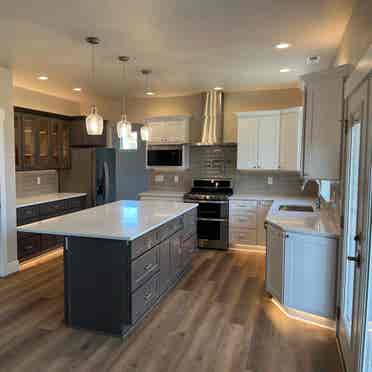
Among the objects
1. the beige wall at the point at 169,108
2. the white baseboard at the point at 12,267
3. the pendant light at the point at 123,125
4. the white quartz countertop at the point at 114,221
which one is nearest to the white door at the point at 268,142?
the beige wall at the point at 169,108

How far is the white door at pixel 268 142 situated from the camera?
5164 millimetres

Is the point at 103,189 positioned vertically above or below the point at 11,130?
below

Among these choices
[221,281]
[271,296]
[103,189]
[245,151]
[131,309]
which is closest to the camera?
[131,309]

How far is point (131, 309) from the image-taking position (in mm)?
2729

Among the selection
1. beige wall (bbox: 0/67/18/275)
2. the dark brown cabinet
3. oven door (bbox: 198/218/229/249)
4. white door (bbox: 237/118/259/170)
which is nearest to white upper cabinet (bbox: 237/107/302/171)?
white door (bbox: 237/118/259/170)

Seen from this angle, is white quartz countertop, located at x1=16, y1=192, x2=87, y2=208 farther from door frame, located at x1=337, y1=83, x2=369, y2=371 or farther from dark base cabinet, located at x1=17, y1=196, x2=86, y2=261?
door frame, located at x1=337, y1=83, x2=369, y2=371

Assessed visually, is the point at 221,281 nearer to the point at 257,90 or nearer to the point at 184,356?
the point at 184,356

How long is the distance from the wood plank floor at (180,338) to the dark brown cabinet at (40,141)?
2.07m

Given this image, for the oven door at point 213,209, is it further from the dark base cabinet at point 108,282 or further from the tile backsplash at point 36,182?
the tile backsplash at point 36,182

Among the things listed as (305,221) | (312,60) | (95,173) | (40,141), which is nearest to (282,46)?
(312,60)

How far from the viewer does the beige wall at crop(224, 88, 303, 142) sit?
17.7 ft

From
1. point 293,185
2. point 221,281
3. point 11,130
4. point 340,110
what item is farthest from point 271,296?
point 11,130

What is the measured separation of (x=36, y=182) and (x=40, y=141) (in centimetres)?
80

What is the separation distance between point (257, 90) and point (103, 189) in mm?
3276
